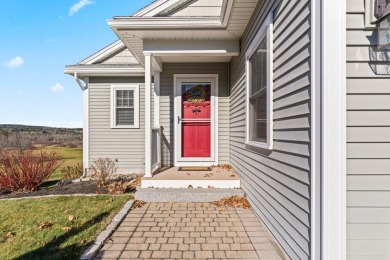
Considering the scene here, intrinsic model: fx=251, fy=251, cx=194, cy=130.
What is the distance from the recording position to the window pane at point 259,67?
347 cm

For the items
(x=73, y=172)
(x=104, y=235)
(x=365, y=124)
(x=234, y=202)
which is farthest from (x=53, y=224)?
(x=73, y=172)

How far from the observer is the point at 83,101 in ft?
26.5

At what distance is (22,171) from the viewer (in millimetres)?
5840

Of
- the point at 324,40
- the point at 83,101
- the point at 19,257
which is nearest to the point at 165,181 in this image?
the point at 19,257

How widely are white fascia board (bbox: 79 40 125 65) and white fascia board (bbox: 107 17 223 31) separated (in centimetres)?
371

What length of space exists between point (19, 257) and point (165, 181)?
8.08 ft

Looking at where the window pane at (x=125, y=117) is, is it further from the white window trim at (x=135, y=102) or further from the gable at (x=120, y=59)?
the gable at (x=120, y=59)

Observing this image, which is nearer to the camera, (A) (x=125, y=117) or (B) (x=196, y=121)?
(B) (x=196, y=121)

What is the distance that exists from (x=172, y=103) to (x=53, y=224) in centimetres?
375

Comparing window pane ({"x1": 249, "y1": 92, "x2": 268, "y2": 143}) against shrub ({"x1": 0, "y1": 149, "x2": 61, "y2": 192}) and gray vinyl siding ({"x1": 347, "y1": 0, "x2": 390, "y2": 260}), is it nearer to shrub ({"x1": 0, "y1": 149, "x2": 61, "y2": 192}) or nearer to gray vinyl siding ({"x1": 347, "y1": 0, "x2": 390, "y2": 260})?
gray vinyl siding ({"x1": 347, "y1": 0, "x2": 390, "y2": 260})

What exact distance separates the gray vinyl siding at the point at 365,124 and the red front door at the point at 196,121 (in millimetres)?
4526

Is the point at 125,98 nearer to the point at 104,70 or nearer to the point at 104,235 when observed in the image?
the point at 104,70

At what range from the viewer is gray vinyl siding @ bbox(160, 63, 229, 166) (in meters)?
6.30

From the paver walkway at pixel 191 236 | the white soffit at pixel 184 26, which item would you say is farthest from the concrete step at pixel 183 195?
the white soffit at pixel 184 26
